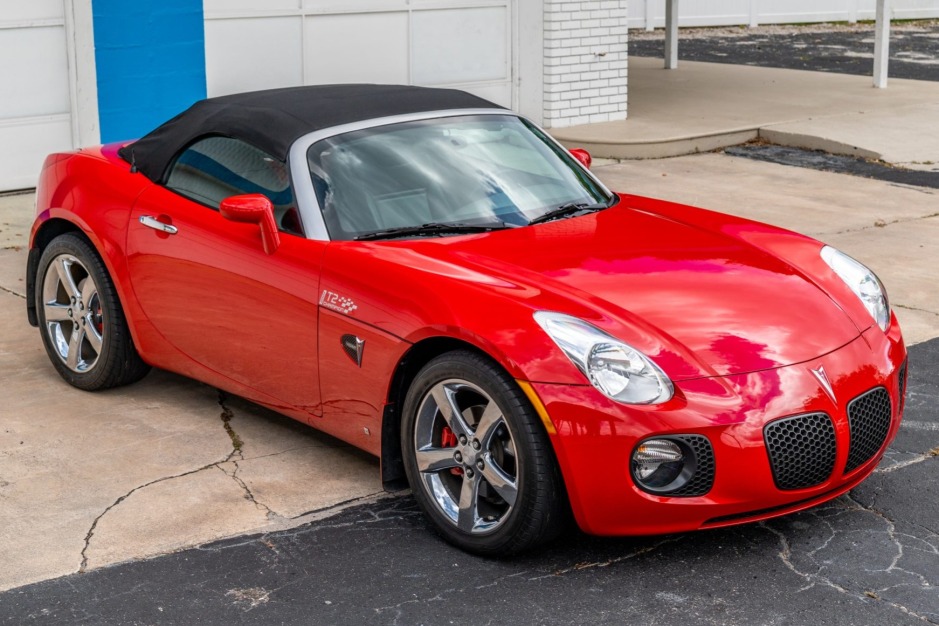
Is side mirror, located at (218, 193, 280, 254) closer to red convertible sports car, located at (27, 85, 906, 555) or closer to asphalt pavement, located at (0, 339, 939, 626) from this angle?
red convertible sports car, located at (27, 85, 906, 555)

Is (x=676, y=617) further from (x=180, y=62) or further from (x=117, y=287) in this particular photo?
(x=180, y=62)

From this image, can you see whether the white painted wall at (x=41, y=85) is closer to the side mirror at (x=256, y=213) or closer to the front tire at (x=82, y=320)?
the front tire at (x=82, y=320)

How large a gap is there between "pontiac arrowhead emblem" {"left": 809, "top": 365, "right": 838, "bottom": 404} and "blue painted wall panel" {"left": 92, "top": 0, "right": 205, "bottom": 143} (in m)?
8.33

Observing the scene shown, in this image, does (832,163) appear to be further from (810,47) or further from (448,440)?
(810,47)

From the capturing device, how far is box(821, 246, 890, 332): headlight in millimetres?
4906

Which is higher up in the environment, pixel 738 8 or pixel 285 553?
pixel 738 8

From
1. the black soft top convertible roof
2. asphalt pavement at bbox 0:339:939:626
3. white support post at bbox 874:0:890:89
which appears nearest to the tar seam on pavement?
white support post at bbox 874:0:890:89

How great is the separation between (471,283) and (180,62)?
26.2ft

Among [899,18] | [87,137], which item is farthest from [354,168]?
[899,18]

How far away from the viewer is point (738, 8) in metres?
29.5

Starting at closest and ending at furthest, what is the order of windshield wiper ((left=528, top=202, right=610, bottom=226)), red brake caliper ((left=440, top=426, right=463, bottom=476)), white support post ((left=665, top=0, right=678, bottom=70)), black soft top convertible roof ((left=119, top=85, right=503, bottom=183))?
red brake caliper ((left=440, top=426, right=463, bottom=476)) < windshield wiper ((left=528, top=202, right=610, bottom=226)) < black soft top convertible roof ((left=119, top=85, right=503, bottom=183)) < white support post ((left=665, top=0, right=678, bottom=70))

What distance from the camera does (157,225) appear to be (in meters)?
5.70

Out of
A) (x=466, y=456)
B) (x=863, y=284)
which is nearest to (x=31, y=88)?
(x=466, y=456)

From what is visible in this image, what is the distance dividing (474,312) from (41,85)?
7.76m
